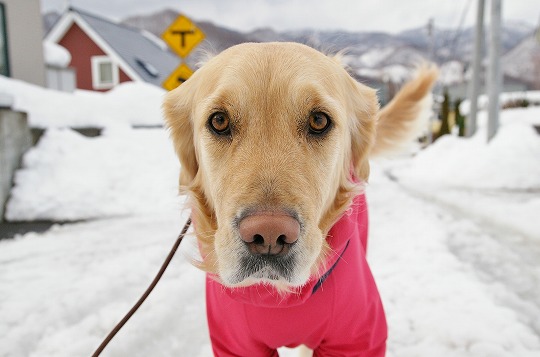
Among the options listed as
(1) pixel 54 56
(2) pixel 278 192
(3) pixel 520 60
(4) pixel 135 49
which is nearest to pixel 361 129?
(2) pixel 278 192

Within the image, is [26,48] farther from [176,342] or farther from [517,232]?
[517,232]

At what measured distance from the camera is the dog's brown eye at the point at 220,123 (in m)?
1.71

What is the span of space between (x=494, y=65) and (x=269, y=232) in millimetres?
10059

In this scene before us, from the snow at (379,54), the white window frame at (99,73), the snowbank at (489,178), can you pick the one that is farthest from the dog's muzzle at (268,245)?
the snow at (379,54)

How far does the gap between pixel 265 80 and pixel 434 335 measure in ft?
6.20

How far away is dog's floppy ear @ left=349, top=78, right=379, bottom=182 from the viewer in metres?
2.17

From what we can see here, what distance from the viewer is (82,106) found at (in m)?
7.88

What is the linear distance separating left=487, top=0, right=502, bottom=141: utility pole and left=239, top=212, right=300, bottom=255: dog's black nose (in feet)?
31.7

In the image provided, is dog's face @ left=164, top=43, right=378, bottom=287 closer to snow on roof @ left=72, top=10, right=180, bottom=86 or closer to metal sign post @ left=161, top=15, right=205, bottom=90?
metal sign post @ left=161, top=15, right=205, bottom=90

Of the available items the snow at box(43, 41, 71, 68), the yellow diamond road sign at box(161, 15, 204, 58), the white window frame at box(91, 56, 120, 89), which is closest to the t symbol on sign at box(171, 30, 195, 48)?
the yellow diamond road sign at box(161, 15, 204, 58)

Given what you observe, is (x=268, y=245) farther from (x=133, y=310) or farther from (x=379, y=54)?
(x=379, y=54)

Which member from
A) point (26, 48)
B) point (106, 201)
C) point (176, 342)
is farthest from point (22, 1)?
point (176, 342)

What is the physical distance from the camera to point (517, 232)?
4.54 m

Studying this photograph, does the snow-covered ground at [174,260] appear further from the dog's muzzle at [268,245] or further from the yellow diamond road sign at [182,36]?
the yellow diamond road sign at [182,36]
